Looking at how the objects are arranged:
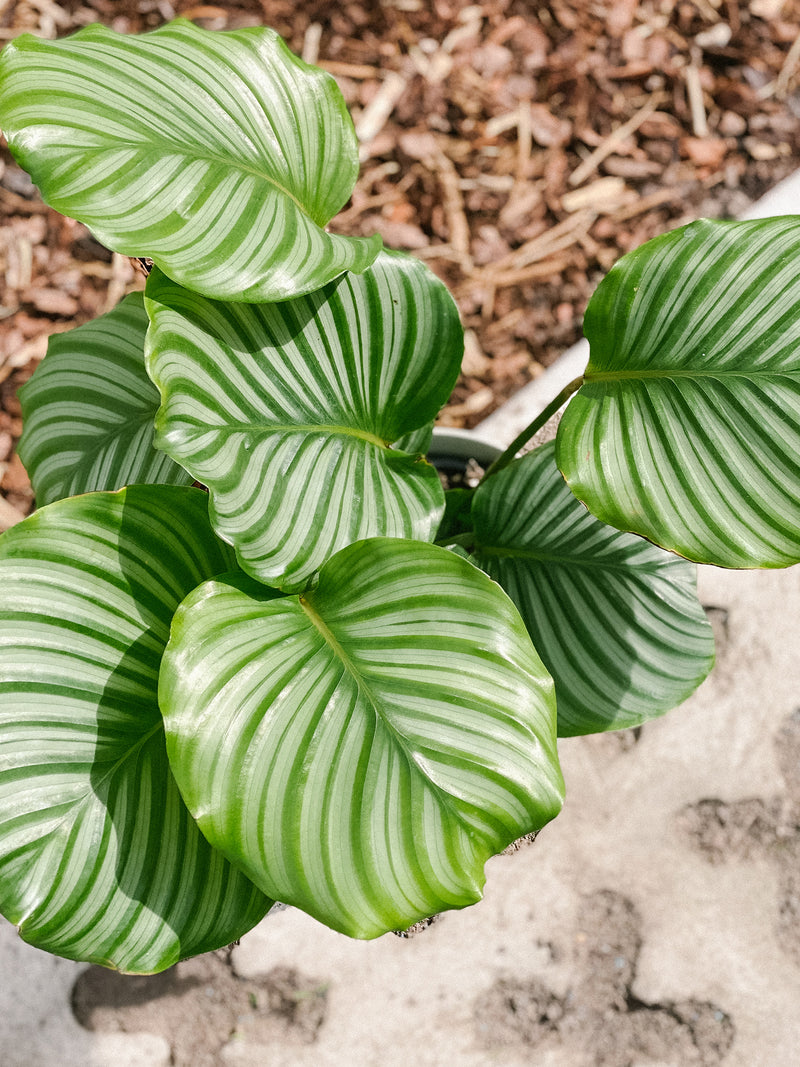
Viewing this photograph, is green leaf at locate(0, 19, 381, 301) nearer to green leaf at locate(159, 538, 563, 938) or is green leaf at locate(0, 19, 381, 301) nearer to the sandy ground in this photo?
green leaf at locate(159, 538, 563, 938)

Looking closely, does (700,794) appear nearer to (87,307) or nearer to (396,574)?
(396,574)

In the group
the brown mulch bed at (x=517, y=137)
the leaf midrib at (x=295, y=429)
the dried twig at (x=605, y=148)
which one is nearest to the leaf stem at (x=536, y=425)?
the leaf midrib at (x=295, y=429)

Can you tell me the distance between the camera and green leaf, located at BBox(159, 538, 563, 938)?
2.12ft

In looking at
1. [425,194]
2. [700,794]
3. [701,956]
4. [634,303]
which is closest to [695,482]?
[634,303]

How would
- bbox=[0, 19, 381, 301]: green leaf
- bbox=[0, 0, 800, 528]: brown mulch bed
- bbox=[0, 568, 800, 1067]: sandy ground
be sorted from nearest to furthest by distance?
bbox=[0, 19, 381, 301]: green leaf, bbox=[0, 568, 800, 1067]: sandy ground, bbox=[0, 0, 800, 528]: brown mulch bed

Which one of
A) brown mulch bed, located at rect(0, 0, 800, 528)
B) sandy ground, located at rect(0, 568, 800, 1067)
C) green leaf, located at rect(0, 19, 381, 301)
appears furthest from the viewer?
brown mulch bed, located at rect(0, 0, 800, 528)

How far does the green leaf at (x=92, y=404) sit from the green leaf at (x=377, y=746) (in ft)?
0.91

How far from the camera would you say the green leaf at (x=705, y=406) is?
70 cm

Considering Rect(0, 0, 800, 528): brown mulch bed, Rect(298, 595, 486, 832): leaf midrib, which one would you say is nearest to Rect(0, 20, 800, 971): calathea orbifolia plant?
Rect(298, 595, 486, 832): leaf midrib

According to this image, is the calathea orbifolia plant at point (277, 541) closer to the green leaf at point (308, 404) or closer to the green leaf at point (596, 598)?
the green leaf at point (308, 404)

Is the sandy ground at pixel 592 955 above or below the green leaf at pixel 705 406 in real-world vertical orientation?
below

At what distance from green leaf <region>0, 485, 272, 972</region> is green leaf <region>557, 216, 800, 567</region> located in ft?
1.21

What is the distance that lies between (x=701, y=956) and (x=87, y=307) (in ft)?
4.76

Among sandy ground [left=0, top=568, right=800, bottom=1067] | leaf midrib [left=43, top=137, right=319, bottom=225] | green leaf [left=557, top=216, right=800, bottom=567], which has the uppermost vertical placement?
leaf midrib [left=43, top=137, right=319, bottom=225]
